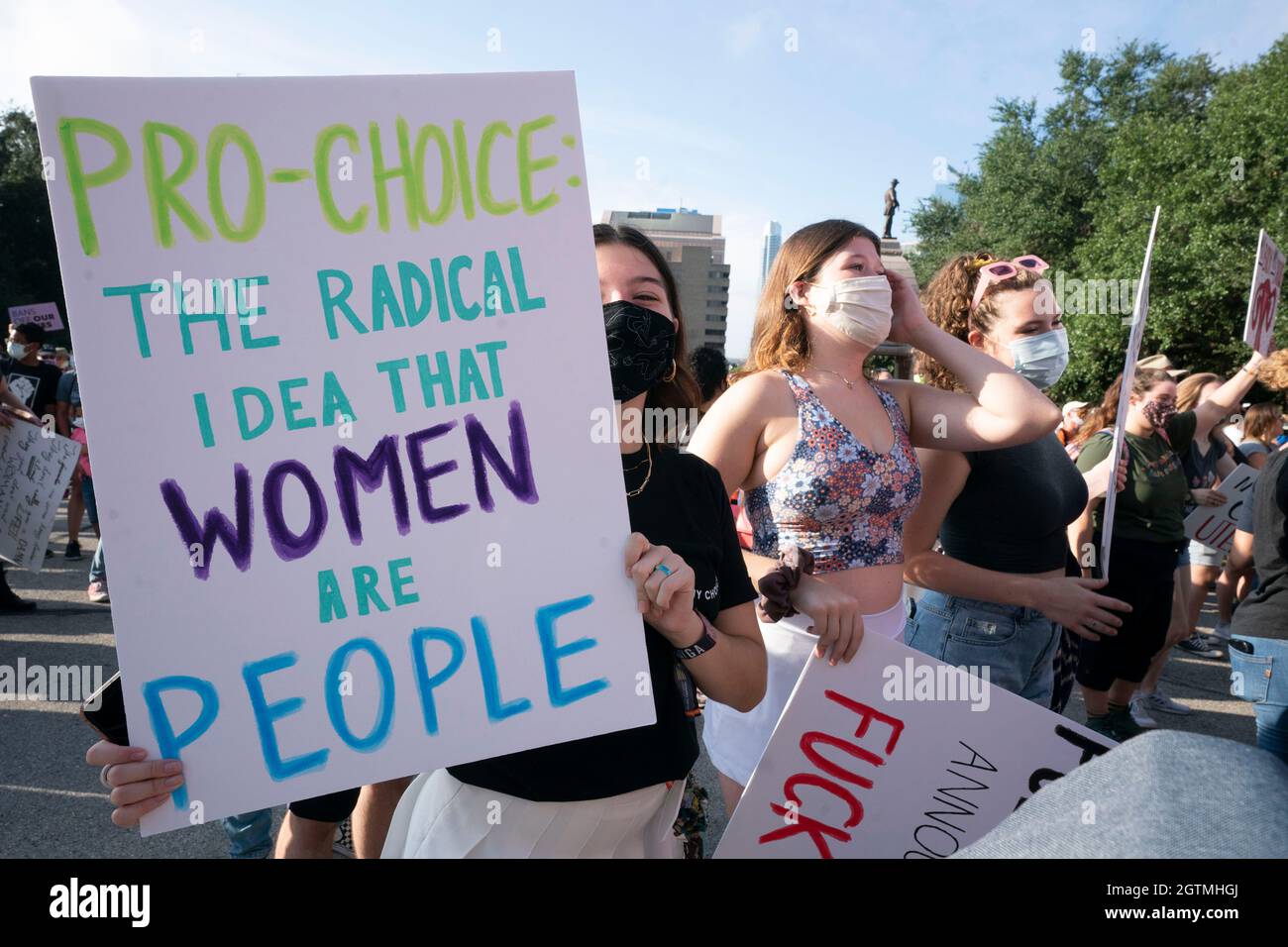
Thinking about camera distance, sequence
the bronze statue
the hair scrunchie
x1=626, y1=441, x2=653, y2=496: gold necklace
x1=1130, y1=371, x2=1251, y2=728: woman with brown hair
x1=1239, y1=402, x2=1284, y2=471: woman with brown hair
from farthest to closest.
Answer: the bronze statue → x1=1239, y1=402, x2=1284, y2=471: woman with brown hair → x1=1130, y1=371, x2=1251, y2=728: woman with brown hair → the hair scrunchie → x1=626, y1=441, x2=653, y2=496: gold necklace

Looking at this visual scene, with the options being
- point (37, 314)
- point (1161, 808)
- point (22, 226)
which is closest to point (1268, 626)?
point (1161, 808)

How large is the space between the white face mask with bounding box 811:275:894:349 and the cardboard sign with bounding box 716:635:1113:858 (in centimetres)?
81

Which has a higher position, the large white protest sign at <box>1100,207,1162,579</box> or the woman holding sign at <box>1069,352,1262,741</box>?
the large white protest sign at <box>1100,207,1162,579</box>

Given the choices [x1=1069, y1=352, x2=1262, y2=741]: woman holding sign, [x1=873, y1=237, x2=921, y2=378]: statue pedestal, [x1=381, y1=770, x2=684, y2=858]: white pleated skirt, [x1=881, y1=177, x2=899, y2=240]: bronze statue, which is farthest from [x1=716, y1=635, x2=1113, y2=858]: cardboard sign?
[x1=881, y1=177, x2=899, y2=240]: bronze statue

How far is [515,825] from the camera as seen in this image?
1.26 m

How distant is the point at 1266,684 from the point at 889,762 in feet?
5.79

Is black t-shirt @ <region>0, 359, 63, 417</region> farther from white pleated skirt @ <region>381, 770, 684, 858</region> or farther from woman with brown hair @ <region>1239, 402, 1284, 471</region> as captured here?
woman with brown hair @ <region>1239, 402, 1284, 471</region>

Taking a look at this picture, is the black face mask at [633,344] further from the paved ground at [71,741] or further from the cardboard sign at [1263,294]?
the cardboard sign at [1263,294]

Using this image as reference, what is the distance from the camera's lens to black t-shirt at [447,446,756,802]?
129cm

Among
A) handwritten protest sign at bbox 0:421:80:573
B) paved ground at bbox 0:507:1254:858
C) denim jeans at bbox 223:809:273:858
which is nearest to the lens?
denim jeans at bbox 223:809:273:858

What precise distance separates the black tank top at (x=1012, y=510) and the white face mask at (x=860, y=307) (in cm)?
54

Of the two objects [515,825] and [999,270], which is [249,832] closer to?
[515,825]

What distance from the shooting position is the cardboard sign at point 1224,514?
19.1ft
